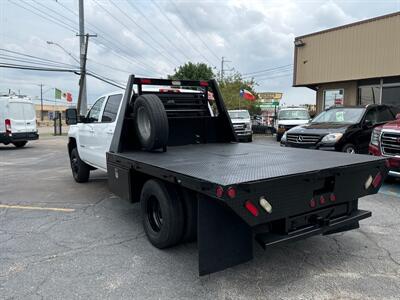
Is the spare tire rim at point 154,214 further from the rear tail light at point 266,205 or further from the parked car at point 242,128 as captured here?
the parked car at point 242,128

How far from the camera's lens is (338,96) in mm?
19844

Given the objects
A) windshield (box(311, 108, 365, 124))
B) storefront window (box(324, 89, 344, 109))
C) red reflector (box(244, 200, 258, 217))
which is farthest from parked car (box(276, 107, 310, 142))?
red reflector (box(244, 200, 258, 217))

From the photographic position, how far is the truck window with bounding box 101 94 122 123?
6086 millimetres

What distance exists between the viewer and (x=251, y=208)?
9.56 feet

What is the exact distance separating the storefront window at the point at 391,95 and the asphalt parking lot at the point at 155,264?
43.6 feet

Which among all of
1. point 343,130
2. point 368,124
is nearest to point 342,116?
point 368,124

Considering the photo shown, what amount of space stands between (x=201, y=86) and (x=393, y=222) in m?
3.76

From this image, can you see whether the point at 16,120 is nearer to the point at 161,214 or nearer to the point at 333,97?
the point at 161,214

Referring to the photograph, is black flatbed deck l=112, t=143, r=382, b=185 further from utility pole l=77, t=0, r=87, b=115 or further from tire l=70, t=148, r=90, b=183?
utility pole l=77, t=0, r=87, b=115

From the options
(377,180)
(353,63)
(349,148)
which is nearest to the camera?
(377,180)

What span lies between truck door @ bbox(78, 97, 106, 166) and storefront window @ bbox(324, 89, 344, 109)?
16.0 meters

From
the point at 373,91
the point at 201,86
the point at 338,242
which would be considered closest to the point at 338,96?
the point at 373,91

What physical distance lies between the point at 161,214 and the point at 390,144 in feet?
17.0

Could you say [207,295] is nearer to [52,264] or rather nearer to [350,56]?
[52,264]
